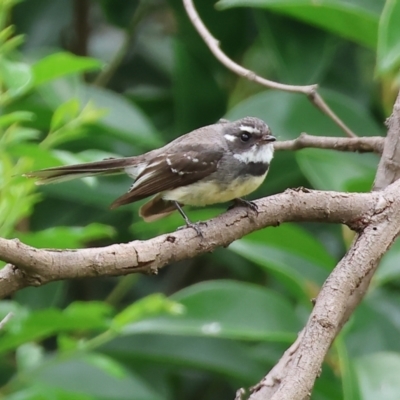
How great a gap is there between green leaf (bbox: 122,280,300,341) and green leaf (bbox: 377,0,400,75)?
984 millimetres

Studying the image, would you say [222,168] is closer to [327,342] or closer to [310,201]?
[310,201]

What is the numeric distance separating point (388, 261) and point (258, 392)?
109 cm

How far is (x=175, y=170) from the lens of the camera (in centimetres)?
253

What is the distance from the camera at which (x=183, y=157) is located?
2561 millimetres

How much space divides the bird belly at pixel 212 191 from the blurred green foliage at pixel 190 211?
0.30m

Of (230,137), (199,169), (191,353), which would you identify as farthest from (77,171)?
(191,353)

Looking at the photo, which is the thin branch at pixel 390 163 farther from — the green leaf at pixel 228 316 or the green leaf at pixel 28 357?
the green leaf at pixel 28 357

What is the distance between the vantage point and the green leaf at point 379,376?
2232mm

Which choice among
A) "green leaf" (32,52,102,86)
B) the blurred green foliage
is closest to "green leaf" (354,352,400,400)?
the blurred green foliage

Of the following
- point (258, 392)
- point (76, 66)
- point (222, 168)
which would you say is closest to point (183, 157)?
point (222, 168)

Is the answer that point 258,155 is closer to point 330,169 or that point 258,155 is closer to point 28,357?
point 330,169

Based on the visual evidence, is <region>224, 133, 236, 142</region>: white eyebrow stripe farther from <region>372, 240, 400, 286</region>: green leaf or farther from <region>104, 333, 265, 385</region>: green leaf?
<region>104, 333, 265, 385</region>: green leaf

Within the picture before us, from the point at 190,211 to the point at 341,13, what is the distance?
994 millimetres

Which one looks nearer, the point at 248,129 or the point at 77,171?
the point at 77,171
